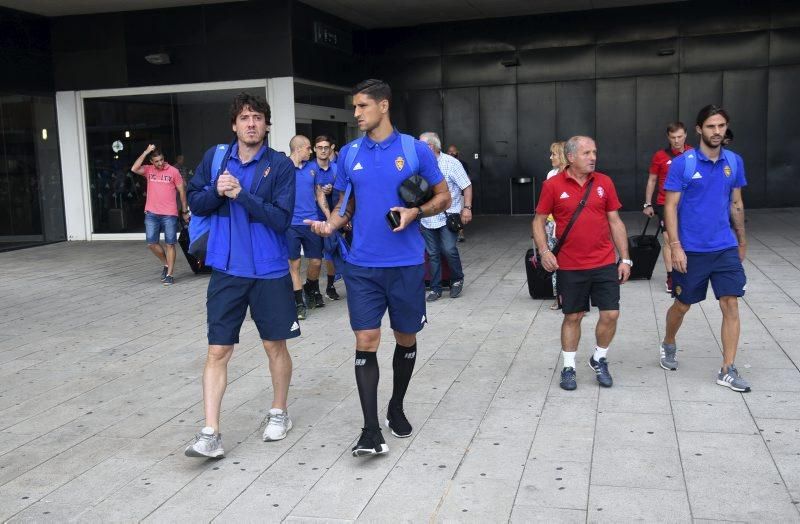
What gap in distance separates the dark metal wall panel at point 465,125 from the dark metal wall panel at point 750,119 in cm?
554

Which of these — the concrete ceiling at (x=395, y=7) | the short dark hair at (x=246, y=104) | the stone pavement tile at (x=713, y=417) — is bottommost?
Answer: the stone pavement tile at (x=713, y=417)

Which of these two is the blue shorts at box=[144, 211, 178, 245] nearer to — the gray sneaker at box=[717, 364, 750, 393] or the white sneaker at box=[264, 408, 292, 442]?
the white sneaker at box=[264, 408, 292, 442]

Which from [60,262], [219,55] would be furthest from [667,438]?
[219,55]

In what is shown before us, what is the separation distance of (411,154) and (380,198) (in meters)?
0.28

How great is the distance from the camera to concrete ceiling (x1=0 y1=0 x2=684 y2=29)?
15.2m

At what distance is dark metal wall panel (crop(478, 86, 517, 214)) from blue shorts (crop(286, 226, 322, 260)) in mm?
12266

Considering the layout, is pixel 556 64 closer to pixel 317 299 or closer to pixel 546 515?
pixel 317 299

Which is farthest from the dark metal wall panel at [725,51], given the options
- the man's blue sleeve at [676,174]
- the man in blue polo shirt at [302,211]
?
the man's blue sleeve at [676,174]

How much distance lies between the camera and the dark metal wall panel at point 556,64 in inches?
769

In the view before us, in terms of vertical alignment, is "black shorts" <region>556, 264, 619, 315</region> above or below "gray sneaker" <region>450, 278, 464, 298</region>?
above

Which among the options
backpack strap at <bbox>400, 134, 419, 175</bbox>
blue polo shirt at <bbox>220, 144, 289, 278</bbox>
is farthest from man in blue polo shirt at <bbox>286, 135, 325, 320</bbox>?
backpack strap at <bbox>400, 134, 419, 175</bbox>

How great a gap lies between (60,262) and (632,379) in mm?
10661

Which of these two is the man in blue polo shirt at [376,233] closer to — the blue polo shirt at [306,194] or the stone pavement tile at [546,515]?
the stone pavement tile at [546,515]

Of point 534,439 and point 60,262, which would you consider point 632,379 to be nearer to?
point 534,439
